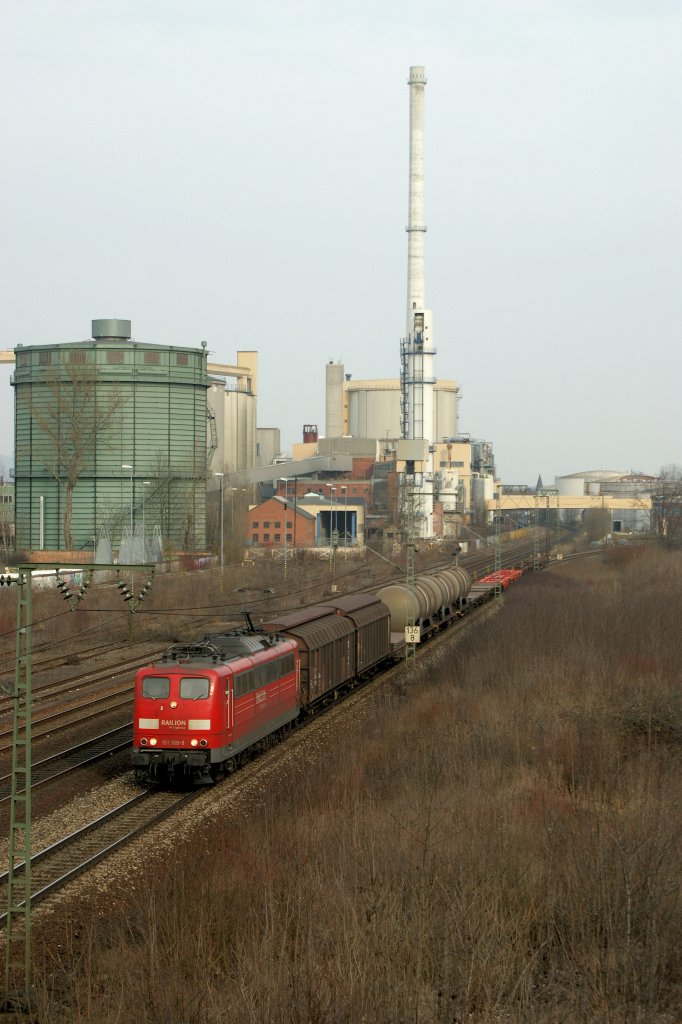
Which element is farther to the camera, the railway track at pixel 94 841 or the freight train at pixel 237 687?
the freight train at pixel 237 687

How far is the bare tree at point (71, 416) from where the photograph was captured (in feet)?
276

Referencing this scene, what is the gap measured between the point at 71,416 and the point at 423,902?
7507 cm

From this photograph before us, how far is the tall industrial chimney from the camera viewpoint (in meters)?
130

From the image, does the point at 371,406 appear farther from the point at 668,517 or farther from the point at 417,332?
the point at 668,517

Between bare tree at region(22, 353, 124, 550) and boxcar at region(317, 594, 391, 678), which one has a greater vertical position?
Result: bare tree at region(22, 353, 124, 550)

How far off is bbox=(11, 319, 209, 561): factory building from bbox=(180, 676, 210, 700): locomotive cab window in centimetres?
5858

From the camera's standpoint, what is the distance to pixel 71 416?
278ft

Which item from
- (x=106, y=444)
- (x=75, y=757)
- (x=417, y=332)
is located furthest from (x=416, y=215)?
(x=75, y=757)

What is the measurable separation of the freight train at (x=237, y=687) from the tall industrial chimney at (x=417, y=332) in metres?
91.7

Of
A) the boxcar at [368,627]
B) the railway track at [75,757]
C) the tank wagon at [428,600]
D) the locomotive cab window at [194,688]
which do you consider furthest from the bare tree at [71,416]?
the locomotive cab window at [194,688]

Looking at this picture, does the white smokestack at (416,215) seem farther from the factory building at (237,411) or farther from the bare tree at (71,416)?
the bare tree at (71,416)

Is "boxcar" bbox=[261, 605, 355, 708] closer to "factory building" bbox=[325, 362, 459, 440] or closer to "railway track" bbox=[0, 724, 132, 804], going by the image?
"railway track" bbox=[0, 724, 132, 804]

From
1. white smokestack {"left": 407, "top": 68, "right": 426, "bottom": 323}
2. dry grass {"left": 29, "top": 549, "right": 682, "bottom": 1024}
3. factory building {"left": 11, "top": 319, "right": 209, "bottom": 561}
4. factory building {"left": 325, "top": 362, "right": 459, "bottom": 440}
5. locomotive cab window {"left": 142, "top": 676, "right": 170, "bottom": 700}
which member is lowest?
dry grass {"left": 29, "top": 549, "right": 682, "bottom": 1024}

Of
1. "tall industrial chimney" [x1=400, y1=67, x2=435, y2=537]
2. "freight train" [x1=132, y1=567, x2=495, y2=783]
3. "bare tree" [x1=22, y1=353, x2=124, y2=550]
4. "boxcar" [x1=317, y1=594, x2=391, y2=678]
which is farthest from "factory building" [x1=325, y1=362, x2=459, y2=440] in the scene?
"freight train" [x1=132, y1=567, x2=495, y2=783]
